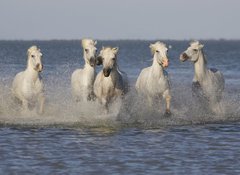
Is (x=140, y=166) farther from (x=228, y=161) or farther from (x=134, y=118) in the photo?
(x=134, y=118)

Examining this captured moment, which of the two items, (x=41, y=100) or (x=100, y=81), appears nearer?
(x=100, y=81)

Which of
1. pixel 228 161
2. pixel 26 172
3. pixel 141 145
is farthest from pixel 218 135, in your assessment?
pixel 26 172

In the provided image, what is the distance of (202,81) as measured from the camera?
69.3 feet

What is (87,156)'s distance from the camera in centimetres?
1462

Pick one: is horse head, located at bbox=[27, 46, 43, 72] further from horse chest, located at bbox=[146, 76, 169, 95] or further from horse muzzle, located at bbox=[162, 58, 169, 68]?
horse muzzle, located at bbox=[162, 58, 169, 68]

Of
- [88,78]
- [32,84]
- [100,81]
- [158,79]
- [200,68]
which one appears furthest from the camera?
[200,68]

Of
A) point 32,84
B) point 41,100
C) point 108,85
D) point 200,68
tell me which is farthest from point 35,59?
point 200,68

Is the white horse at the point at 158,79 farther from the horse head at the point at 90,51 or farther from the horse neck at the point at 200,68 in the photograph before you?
the horse neck at the point at 200,68

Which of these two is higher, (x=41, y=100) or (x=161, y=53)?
(x=161, y=53)

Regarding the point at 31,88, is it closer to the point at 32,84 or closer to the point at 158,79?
the point at 32,84

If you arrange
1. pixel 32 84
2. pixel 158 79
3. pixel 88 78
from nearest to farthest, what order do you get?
pixel 32 84
pixel 158 79
pixel 88 78

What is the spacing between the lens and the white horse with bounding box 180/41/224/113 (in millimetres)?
21047

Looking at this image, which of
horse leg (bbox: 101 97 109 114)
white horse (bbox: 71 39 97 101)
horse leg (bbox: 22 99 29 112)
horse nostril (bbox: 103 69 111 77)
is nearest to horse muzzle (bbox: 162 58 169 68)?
horse nostril (bbox: 103 69 111 77)

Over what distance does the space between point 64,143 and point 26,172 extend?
10.4 feet
